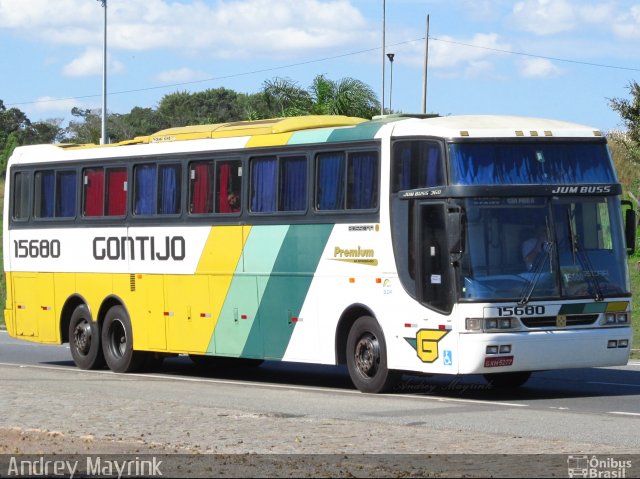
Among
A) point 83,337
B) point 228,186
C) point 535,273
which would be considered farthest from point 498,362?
point 83,337

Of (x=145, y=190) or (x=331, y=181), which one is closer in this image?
(x=331, y=181)

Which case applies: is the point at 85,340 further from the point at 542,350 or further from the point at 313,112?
the point at 313,112

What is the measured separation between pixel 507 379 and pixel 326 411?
4.03m

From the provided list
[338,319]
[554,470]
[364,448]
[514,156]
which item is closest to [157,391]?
[338,319]

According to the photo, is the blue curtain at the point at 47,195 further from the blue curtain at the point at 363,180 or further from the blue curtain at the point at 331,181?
the blue curtain at the point at 363,180

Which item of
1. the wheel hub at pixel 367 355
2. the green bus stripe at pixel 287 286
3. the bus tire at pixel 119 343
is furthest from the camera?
the bus tire at pixel 119 343

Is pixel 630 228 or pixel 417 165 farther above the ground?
pixel 417 165

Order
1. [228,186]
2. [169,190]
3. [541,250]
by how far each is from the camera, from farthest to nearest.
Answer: [169,190] → [228,186] → [541,250]

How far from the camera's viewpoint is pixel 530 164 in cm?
1752

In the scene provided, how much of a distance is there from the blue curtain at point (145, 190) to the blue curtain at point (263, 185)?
8.23 ft

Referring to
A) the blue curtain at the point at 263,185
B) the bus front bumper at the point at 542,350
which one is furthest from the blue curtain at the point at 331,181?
the bus front bumper at the point at 542,350

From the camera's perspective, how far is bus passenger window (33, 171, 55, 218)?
2453 cm

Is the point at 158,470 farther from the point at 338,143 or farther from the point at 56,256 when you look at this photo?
the point at 56,256

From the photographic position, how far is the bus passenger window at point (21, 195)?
25.1 metres
